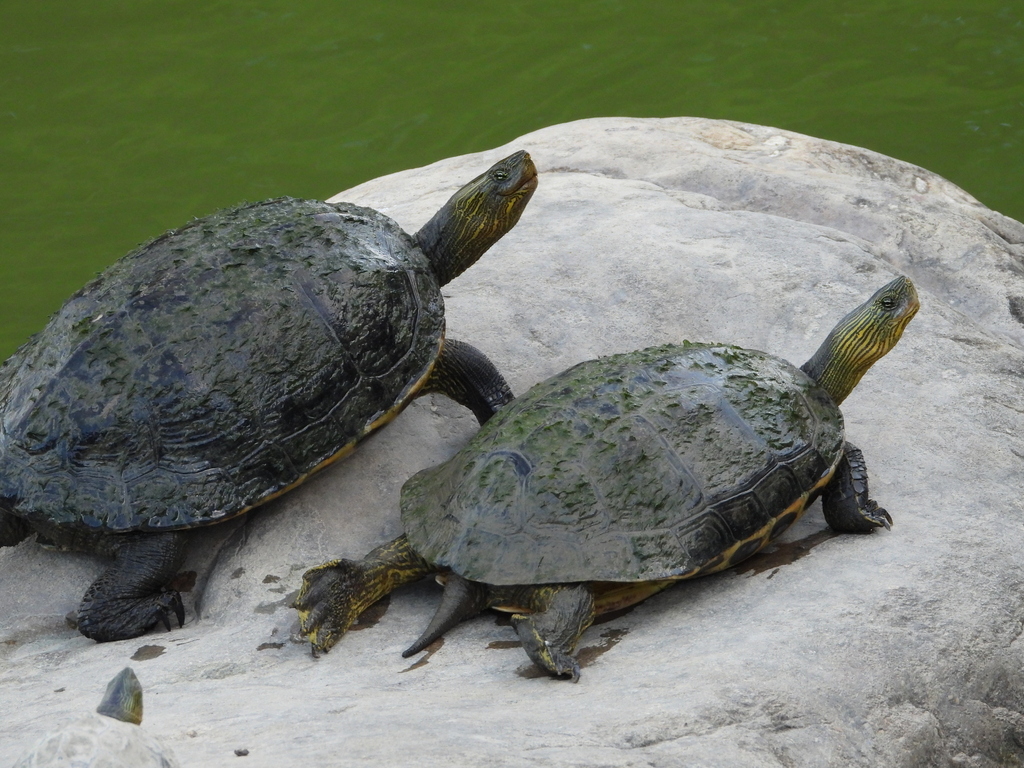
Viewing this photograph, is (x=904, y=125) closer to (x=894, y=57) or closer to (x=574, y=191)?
(x=894, y=57)

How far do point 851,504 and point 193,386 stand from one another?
217cm

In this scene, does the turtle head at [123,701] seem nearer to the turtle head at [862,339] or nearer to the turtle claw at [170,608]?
the turtle claw at [170,608]

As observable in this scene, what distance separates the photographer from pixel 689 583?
336 centimetres

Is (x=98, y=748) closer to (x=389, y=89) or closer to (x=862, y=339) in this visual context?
(x=862, y=339)

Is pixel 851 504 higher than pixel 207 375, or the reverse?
pixel 207 375

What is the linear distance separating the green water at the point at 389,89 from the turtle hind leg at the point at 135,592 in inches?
189

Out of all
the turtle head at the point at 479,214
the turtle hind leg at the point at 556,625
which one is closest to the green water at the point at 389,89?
the turtle head at the point at 479,214

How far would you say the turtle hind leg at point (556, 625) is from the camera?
2.84 meters

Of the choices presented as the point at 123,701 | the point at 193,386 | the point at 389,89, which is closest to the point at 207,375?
the point at 193,386

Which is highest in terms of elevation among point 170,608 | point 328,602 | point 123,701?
point 123,701

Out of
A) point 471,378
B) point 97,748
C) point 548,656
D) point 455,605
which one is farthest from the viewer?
point 471,378

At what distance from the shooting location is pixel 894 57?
350 inches

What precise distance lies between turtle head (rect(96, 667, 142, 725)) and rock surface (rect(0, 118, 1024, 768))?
21 cm

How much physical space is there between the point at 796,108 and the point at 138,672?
7.30 metres
